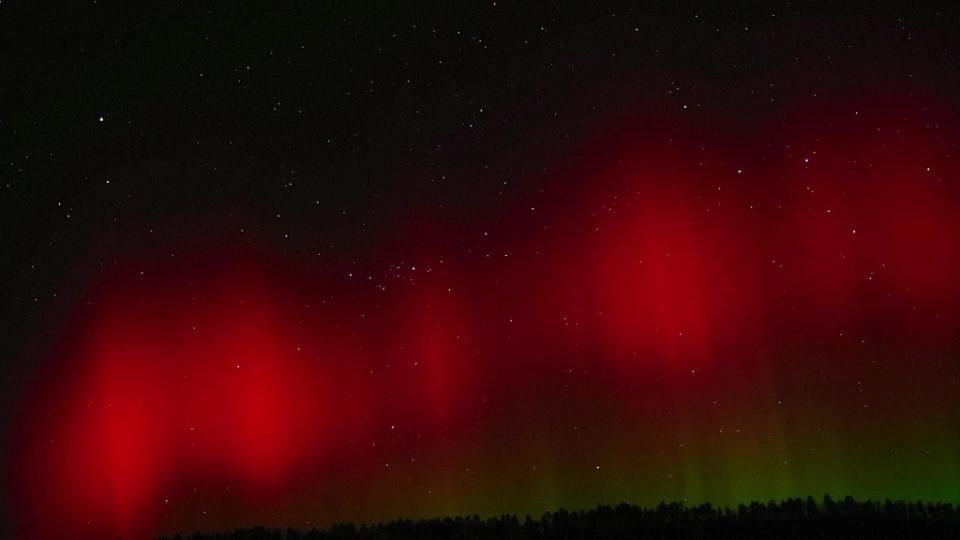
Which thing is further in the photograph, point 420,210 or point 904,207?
point 420,210

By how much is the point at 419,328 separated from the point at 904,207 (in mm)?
2003

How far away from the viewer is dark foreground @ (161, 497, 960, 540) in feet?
8.86

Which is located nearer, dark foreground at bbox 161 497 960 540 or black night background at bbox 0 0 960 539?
dark foreground at bbox 161 497 960 540

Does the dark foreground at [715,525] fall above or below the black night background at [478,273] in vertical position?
below

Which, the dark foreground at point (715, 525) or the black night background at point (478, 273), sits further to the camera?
the black night background at point (478, 273)

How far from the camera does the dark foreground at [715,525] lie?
106 inches

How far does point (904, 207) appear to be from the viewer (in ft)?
12.7

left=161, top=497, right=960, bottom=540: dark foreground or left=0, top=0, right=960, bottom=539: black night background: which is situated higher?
left=0, top=0, right=960, bottom=539: black night background

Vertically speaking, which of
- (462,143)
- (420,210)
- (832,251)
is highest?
(462,143)

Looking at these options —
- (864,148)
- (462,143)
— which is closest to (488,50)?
(462,143)

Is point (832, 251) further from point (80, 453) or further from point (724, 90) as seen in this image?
point (80, 453)

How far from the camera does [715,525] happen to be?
2.83 metres

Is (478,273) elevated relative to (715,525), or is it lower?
elevated

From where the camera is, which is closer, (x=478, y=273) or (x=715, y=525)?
(x=715, y=525)
